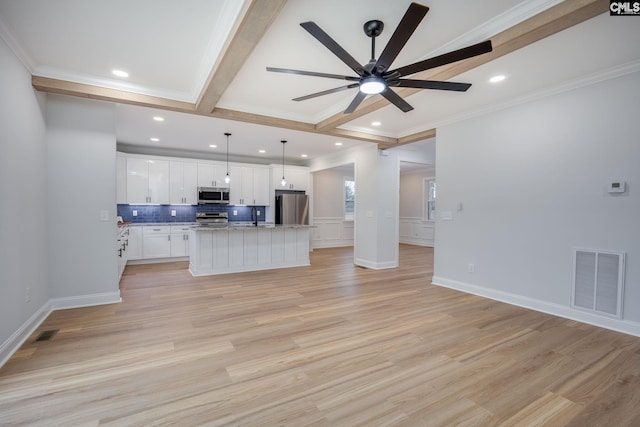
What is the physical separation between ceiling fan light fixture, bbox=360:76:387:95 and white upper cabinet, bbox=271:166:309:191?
5.65 metres

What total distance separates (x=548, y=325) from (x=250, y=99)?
435cm

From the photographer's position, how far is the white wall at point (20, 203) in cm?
237

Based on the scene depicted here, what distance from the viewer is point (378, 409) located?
1.75 m

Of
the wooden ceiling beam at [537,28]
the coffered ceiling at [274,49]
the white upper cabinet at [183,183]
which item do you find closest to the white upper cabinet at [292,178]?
the white upper cabinet at [183,183]

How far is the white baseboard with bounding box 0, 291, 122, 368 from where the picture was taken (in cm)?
234

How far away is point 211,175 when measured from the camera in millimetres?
7117

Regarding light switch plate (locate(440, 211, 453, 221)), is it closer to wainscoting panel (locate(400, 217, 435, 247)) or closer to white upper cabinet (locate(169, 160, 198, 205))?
wainscoting panel (locate(400, 217, 435, 247))

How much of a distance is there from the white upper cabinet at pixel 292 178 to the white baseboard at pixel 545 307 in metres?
4.68

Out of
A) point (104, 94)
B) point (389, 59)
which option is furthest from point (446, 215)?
point (104, 94)

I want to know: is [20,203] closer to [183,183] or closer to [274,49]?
[274,49]

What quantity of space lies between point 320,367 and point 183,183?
589 centimetres

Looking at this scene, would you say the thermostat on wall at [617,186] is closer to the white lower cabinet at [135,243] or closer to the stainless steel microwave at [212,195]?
the stainless steel microwave at [212,195]

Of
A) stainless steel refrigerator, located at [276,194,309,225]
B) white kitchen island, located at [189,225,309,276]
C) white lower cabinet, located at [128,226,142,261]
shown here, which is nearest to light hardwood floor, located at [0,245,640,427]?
white kitchen island, located at [189,225,309,276]

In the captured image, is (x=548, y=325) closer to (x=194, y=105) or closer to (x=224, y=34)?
(x=224, y=34)
